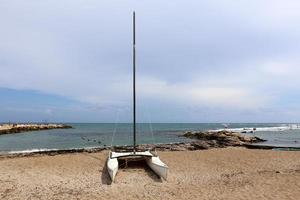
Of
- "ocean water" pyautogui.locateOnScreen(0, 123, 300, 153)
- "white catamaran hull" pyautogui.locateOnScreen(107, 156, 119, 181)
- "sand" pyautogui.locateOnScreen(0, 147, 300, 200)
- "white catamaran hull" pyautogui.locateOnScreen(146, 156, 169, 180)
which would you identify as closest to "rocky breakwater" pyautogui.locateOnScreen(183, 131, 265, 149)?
"ocean water" pyautogui.locateOnScreen(0, 123, 300, 153)

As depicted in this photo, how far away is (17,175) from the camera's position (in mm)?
16422

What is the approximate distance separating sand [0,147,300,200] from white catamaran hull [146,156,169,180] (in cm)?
29

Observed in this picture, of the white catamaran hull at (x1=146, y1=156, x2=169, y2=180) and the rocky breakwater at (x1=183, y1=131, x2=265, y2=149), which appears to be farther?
the rocky breakwater at (x1=183, y1=131, x2=265, y2=149)

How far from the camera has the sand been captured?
12.7 meters

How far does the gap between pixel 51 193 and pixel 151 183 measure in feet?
13.0

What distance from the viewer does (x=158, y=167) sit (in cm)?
1570

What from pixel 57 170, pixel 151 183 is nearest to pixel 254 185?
pixel 151 183

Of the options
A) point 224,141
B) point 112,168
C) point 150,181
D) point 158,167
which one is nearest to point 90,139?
point 224,141

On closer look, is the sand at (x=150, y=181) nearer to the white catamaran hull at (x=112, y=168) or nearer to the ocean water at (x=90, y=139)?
the white catamaran hull at (x=112, y=168)

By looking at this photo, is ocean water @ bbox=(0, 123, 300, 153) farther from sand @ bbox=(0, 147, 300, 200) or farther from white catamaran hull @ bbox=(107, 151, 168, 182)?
white catamaran hull @ bbox=(107, 151, 168, 182)

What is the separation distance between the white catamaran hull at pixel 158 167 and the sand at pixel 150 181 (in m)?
0.29

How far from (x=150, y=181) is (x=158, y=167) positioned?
1.11 m

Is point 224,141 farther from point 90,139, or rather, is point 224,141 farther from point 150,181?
point 150,181

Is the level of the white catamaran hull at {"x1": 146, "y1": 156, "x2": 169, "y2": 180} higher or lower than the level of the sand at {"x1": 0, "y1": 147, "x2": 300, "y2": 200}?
higher
